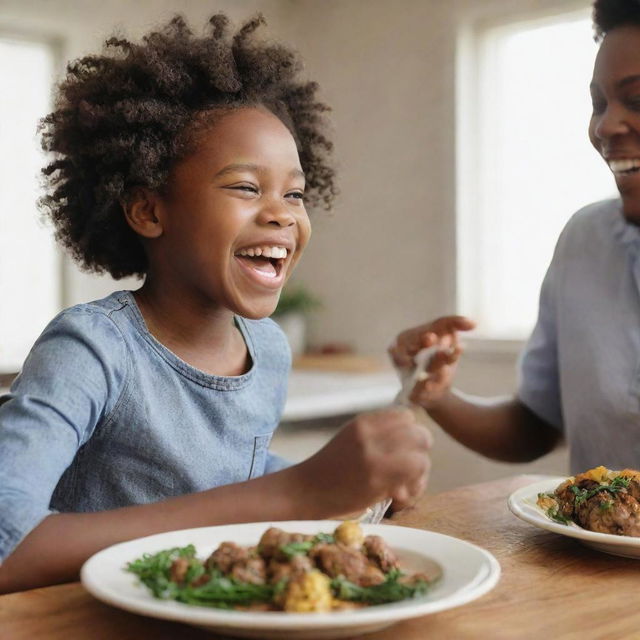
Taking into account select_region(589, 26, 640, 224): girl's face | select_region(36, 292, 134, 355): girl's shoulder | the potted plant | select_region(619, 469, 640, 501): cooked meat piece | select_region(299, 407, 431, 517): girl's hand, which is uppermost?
select_region(589, 26, 640, 224): girl's face

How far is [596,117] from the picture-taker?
59.5 inches

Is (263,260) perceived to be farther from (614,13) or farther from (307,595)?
(614,13)

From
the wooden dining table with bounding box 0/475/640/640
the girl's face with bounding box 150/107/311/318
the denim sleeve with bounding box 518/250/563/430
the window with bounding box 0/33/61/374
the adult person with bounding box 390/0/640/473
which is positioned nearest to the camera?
the wooden dining table with bounding box 0/475/640/640

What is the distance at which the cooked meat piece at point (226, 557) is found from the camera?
0.71 meters

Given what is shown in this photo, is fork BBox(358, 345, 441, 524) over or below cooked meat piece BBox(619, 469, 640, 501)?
over

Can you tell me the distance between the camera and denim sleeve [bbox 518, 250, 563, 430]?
1.72 metres

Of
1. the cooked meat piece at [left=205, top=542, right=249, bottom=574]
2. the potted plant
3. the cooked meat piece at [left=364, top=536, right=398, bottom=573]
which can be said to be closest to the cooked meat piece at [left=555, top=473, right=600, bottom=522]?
the cooked meat piece at [left=364, top=536, right=398, bottom=573]

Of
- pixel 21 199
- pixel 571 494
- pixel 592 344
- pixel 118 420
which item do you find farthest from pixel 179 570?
pixel 21 199

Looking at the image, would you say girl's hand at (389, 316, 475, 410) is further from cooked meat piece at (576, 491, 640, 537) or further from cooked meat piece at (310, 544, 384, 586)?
cooked meat piece at (310, 544, 384, 586)

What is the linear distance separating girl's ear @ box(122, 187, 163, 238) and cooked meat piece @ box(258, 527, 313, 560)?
580 mm

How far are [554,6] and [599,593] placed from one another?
2.84m

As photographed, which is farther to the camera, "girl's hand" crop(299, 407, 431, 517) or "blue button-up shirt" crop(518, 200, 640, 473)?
"blue button-up shirt" crop(518, 200, 640, 473)

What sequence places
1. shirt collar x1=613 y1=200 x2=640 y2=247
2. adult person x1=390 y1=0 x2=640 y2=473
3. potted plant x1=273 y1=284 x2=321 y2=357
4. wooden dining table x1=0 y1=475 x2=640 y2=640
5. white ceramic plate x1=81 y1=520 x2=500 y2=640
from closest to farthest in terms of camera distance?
white ceramic plate x1=81 y1=520 x2=500 y2=640 < wooden dining table x1=0 y1=475 x2=640 y2=640 < adult person x1=390 y1=0 x2=640 y2=473 < shirt collar x1=613 y1=200 x2=640 y2=247 < potted plant x1=273 y1=284 x2=321 y2=357

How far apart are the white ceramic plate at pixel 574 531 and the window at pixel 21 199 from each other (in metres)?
2.68
